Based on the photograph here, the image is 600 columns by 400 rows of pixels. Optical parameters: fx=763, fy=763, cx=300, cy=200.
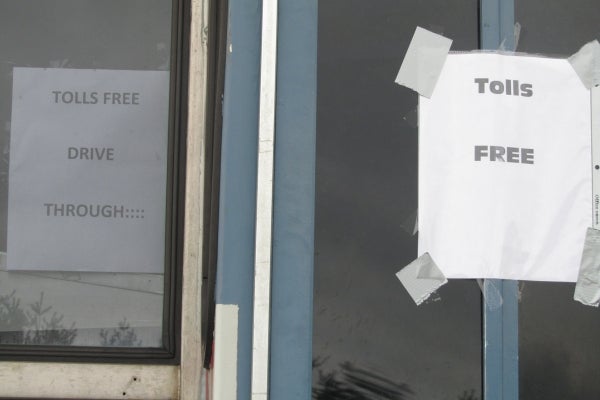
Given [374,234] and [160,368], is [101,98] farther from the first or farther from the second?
[374,234]

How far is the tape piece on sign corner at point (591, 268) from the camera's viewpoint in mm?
2113

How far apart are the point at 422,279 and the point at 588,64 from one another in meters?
0.78

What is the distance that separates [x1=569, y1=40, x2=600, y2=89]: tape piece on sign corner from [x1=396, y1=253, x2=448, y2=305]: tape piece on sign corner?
68 cm

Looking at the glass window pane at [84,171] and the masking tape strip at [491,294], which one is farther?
the glass window pane at [84,171]

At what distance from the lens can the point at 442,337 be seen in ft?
6.81

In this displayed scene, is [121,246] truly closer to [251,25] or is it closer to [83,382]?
[83,382]

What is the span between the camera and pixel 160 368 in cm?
256

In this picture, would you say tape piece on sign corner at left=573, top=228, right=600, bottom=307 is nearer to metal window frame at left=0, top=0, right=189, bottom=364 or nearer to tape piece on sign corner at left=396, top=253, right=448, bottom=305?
tape piece on sign corner at left=396, top=253, right=448, bottom=305

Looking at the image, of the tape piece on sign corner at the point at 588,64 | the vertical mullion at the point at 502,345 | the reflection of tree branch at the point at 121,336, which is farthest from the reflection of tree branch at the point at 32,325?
the tape piece on sign corner at the point at 588,64

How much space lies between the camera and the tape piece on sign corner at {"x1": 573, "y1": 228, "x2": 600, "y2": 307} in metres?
2.11

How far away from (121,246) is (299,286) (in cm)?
90

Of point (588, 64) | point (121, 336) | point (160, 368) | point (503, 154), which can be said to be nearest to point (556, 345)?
point (503, 154)

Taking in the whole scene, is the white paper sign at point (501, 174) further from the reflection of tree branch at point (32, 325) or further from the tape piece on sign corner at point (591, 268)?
the reflection of tree branch at point (32, 325)

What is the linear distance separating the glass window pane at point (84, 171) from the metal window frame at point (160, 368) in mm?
94
